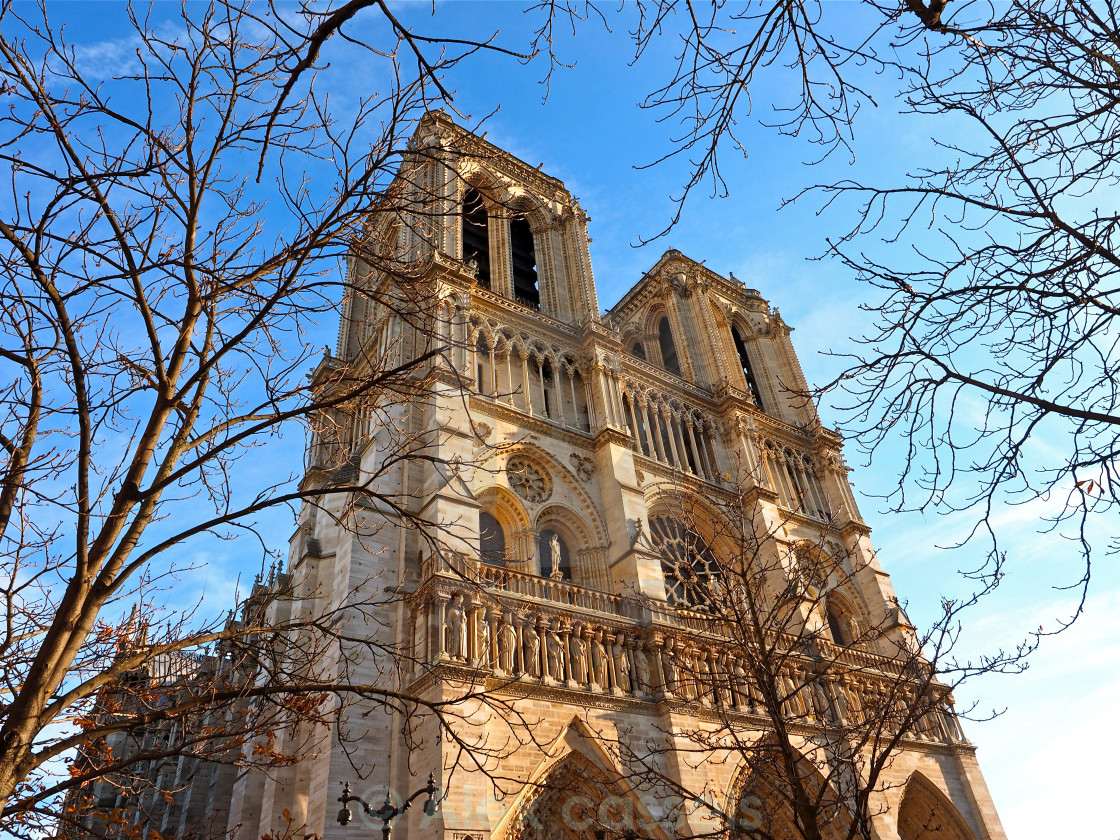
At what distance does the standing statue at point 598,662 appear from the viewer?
1268 centimetres

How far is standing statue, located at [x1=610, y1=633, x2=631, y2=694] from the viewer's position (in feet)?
43.0

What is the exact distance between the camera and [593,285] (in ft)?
73.9

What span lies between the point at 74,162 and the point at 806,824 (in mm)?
7760

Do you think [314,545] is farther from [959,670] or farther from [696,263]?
[696,263]

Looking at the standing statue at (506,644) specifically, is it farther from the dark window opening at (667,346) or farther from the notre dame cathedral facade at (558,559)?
the dark window opening at (667,346)

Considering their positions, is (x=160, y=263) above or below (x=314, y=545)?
below

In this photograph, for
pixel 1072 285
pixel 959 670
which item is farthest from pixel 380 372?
pixel 959 670

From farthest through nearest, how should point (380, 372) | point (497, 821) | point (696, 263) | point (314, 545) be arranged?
point (696, 263) → point (314, 545) → point (497, 821) → point (380, 372)

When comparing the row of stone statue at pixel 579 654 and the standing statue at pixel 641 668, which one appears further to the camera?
the standing statue at pixel 641 668

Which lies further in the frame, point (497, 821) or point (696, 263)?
point (696, 263)

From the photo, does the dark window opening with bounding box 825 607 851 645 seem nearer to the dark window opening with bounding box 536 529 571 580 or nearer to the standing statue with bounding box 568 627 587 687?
the dark window opening with bounding box 536 529 571 580

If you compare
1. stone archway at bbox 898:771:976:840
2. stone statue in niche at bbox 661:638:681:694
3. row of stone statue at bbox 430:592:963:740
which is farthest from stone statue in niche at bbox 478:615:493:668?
stone archway at bbox 898:771:976:840

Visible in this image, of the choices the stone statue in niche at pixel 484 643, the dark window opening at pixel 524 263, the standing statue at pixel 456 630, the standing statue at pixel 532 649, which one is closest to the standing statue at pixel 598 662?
the standing statue at pixel 532 649

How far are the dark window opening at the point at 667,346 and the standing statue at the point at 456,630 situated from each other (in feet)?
56.5
